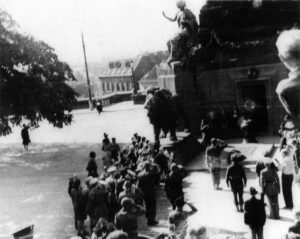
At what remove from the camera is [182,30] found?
20.6m

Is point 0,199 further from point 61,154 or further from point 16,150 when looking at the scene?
point 16,150

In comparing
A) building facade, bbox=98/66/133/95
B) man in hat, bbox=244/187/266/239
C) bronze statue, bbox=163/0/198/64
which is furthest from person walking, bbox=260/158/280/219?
building facade, bbox=98/66/133/95

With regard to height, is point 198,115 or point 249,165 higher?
point 198,115

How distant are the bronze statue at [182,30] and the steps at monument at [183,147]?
169 inches

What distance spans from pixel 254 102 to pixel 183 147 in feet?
15.5

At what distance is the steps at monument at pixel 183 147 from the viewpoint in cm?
1670

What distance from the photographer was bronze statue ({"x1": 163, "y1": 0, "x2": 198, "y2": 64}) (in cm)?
2034

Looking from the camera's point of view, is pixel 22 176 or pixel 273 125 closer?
pixel 22 176

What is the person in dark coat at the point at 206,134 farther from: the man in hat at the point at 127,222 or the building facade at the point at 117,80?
the building facade at the point at 117,80

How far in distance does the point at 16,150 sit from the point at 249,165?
13.7 meters

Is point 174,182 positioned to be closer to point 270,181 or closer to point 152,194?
point 152,194

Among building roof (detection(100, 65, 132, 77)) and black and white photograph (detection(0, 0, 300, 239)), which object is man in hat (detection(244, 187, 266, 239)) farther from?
building roof (detection(100, 65, 132, 77))

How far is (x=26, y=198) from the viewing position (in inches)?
589

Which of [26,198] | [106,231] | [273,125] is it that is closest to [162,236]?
[106,231]
